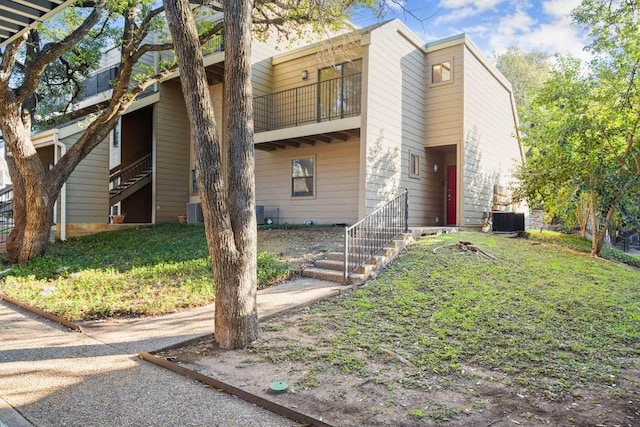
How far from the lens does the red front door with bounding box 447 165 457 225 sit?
13591 millimetres

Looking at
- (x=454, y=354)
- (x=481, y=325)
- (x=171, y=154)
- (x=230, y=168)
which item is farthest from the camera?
(x=171, y=154)

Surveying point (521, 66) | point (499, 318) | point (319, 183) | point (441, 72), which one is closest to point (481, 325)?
point (499, 318)

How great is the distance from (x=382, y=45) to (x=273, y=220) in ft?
19.2

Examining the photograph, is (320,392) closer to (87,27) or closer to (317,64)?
(87,27)

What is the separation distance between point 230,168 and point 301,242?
5.80 meters

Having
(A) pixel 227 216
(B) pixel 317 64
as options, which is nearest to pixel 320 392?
(A) pixel 227 216

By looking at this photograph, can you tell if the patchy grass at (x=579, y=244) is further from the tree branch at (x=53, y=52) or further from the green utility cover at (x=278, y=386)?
the tree branch at (x=53, y=52)

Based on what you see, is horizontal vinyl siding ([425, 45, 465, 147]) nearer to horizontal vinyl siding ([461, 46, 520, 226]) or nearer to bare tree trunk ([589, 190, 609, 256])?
horizontal vinyl siding ([461, 46, 520, 226])

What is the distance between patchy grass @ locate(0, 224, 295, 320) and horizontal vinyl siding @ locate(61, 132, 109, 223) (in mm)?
1926

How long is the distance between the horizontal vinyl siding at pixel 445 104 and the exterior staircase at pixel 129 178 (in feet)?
32.9

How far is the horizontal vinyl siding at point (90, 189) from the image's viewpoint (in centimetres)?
1319

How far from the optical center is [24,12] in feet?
17.5

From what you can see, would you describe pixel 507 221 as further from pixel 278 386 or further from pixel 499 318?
pixel 278 386

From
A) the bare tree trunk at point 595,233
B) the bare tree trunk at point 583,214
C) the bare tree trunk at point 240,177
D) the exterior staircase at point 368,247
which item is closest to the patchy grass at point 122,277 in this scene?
the exterior staircase at point 368,247
